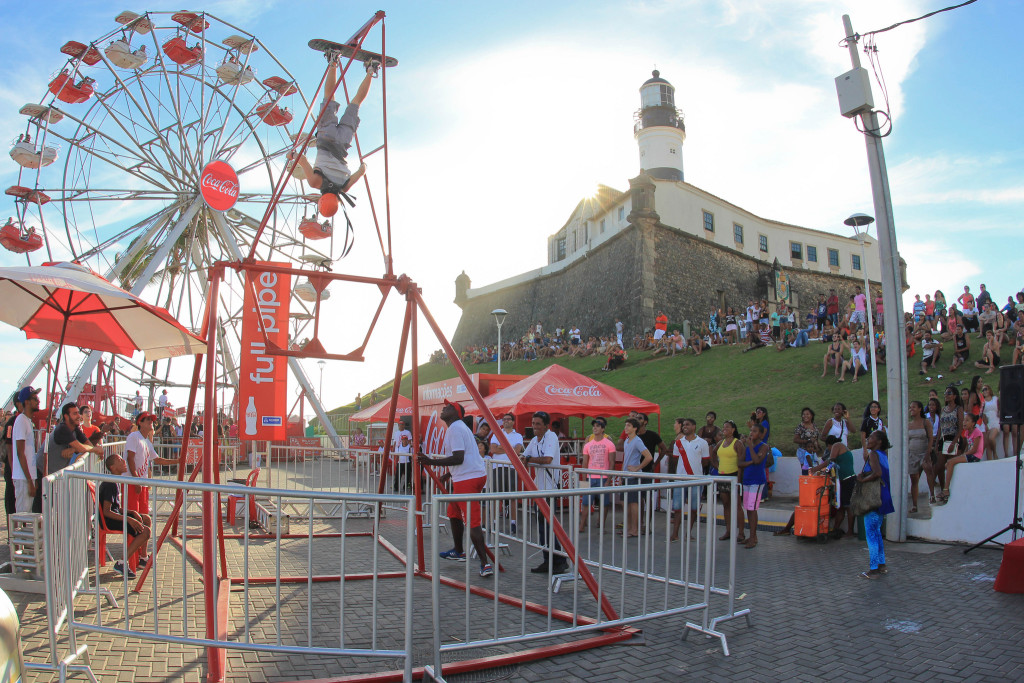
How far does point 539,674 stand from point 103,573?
4.72m

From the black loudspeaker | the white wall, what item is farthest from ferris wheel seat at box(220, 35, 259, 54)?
the white wall

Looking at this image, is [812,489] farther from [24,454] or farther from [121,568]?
[24,454]

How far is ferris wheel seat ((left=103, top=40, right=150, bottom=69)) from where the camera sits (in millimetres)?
16406

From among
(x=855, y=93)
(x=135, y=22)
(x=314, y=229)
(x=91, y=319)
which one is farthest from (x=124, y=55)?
(x=855, y=93)

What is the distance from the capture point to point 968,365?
1562 cm

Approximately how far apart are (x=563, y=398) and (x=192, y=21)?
46.0 ft

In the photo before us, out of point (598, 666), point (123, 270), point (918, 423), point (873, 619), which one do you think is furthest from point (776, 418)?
point (123, 270)

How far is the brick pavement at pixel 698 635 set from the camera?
13.4 ft

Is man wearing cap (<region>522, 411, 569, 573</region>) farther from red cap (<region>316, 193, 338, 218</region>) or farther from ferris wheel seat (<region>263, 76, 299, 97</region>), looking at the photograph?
ferris wheel seat (<region>263, 76, 299, 97</region>)

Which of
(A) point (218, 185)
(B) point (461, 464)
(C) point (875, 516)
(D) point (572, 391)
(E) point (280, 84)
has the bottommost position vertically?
(C) point (875, 516)

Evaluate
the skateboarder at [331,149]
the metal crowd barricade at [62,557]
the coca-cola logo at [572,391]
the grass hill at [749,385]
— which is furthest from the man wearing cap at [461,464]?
the grass hill at [749,385]

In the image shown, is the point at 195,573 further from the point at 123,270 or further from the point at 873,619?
the point at 123,270

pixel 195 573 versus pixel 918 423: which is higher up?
pixel 918 423

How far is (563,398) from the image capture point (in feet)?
42.1
